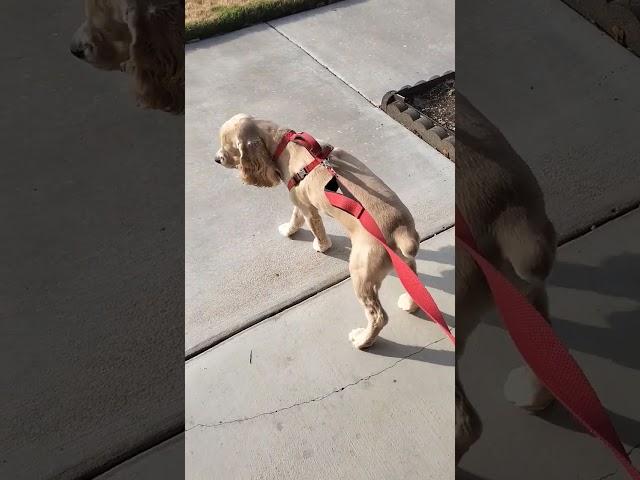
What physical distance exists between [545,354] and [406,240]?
1.72m

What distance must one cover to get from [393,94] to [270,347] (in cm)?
200

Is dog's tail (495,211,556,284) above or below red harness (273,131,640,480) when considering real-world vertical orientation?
above

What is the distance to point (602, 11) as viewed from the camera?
73 centimetres

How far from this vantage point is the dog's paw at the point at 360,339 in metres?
2.85

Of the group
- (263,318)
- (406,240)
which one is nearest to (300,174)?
(406,240)

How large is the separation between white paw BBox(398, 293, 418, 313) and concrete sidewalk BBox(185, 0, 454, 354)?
34cm

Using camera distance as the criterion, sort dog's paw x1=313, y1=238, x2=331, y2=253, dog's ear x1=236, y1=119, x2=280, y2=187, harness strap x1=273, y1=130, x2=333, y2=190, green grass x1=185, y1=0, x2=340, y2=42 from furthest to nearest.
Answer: green grass x1=185, y1=0, x2=340, y2=42
dog's paw x1=313, y1=238, x2=331, y2=253
dog's ear x1=236, y1=119, x2=280, y2=187
harness strap x1=273, y1=130, x2=333, y2=190

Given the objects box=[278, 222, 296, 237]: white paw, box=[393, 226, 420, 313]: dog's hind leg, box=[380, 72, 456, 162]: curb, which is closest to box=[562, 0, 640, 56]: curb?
box=[393, 226, 420, 313]: dog's hind leg

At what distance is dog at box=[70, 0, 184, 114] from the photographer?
4.40 feet

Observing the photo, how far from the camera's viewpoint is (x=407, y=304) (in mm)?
3014

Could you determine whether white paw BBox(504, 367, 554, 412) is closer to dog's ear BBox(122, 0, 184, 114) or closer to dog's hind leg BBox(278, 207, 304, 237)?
dog's ear BBox(122, 0, 184, 114)

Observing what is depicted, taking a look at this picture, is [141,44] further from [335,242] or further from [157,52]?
[335,242]

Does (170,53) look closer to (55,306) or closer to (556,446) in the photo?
(55,306)

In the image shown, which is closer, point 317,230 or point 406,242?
point 406,242
